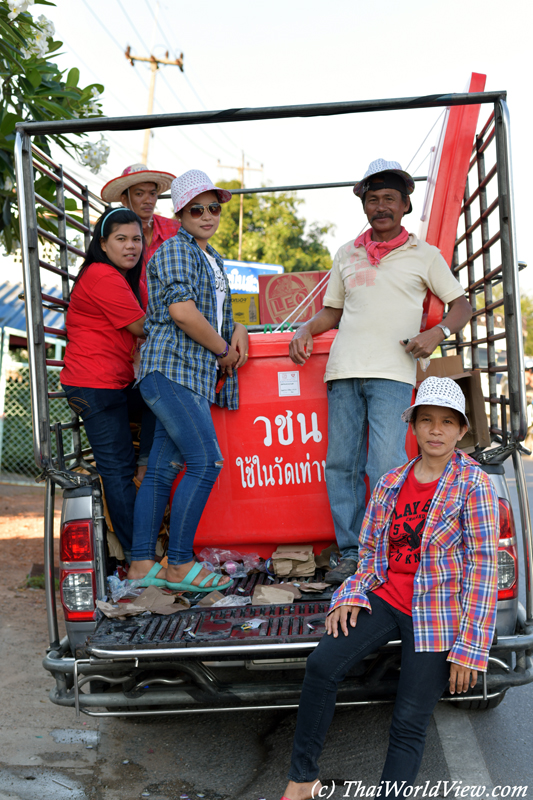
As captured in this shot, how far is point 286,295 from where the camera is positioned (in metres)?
5.23

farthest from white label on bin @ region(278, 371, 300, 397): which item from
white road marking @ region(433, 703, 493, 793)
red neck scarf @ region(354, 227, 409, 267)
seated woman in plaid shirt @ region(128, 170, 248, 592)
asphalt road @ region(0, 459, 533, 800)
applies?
white road marking @ region(433, 703, 493, 793)

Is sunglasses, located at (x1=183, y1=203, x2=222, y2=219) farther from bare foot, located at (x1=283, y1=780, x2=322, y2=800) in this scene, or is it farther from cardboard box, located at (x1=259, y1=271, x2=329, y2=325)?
bare foot, located at (x1=283, y1=780, x2=322, y2=800)

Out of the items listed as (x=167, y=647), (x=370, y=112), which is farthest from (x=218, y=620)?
(x=370, y=112)

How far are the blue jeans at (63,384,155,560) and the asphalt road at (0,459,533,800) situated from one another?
0.91 metres

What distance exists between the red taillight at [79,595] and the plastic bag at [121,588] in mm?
189

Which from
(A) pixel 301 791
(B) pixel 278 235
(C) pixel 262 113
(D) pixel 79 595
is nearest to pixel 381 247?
(C) pixel 262 113

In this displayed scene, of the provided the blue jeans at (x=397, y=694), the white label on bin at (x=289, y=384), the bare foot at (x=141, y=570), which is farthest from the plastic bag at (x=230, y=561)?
the blue jeans at (x=397, y=694)

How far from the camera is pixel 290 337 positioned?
12.7 feet

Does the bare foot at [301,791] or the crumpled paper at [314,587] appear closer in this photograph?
the bare foot at [301,791]

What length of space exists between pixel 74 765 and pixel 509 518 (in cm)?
219

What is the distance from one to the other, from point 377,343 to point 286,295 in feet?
5.47

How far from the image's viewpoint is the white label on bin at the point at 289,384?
3812 mm

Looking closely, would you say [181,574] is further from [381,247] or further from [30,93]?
[30,93]

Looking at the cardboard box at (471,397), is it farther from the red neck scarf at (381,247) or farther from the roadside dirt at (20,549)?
the roadside dirt at (20,549)
